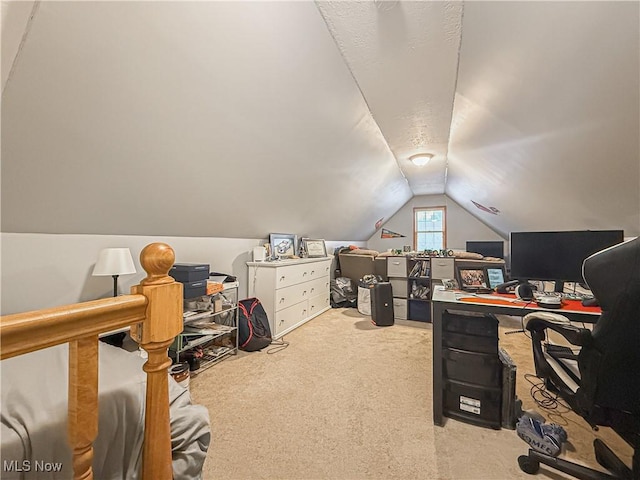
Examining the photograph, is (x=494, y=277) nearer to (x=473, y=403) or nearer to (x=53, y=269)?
(x=473, y=403)

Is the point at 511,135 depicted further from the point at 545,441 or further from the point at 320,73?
the point at 545,441

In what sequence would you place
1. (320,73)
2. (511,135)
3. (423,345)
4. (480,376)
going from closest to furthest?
(480,376)
(320,73)
(511,135)
(423,345)

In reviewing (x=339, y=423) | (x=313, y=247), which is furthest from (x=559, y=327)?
(x=313, y=247)

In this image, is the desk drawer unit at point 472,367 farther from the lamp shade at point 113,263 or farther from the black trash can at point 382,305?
the lamp shade at point 113,263

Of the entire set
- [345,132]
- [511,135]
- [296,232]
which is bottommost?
[296,232]

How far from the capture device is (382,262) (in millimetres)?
4414

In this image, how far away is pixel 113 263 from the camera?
1.87 m

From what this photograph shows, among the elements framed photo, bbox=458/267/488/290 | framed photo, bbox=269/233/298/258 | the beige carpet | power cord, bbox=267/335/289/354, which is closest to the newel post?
the beige carpet

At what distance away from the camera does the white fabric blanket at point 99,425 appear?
Answer: 0.64m

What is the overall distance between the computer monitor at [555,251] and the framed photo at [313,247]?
2.81 m

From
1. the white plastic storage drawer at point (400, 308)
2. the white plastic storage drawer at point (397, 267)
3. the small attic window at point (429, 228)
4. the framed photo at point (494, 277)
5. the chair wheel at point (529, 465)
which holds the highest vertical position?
the small attic window at point (429, 228)

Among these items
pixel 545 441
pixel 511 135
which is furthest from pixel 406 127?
pixel 545 441

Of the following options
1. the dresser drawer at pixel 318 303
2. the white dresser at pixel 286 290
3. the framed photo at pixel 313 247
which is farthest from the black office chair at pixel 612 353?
the framed photo at pixel 313 247

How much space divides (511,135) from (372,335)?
2.50 metres
